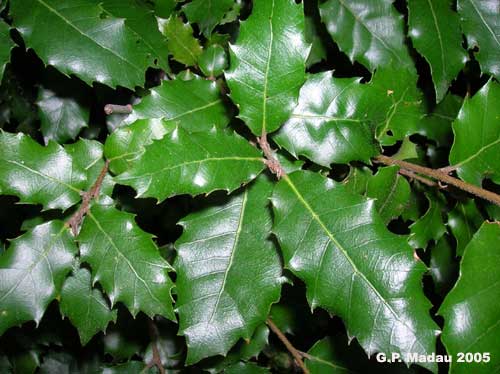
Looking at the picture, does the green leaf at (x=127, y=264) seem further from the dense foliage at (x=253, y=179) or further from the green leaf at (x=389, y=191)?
the green leaf at (x=389, y=191)

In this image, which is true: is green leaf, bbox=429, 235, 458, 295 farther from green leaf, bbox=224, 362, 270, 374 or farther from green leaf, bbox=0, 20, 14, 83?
green leaf, bbox=0, 20, 14, 83

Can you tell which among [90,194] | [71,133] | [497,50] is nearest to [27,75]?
[71,133]

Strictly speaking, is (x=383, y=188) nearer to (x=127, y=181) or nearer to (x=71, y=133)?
(x=127, y=181)

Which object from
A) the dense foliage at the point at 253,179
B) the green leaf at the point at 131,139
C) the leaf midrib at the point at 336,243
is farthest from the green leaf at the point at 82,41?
the leaf midrib at the point at 336,243

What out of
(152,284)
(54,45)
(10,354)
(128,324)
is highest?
(54,45)

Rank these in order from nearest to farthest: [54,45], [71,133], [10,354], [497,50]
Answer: [54,45], [497,50], [71,133], [10,354]

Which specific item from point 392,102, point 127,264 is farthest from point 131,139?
point 392,102
